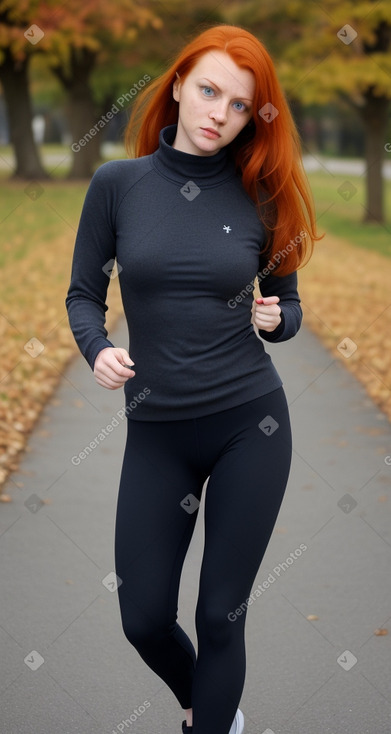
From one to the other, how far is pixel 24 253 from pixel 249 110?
15.7m

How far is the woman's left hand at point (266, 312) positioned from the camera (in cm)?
275

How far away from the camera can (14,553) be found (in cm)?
509

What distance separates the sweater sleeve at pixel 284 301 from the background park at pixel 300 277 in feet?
2.66

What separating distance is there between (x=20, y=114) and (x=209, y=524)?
99.9 feet

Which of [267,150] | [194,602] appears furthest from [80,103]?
[267,150]

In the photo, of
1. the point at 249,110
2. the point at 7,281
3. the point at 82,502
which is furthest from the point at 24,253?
the point at 249,110

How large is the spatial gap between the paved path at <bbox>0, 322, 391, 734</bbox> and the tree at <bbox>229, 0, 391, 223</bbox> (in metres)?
12.8

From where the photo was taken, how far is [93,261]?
281cm

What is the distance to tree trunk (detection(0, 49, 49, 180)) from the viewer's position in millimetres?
31422
